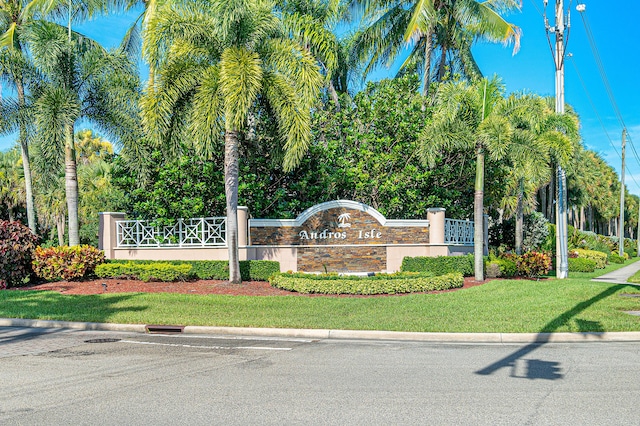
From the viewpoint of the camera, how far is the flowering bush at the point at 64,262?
18734mm

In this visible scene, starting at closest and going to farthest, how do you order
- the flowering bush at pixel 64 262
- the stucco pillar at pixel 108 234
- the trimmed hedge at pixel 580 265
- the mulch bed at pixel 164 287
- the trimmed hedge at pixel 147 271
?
the mulch bed at pixel 164 287 → the trimmed hedge at pixel 147 271 → the flowering bush at pixel 64 262 → the stucco pillar at pixel 108 234 → the trimmed hedge at pixel 580 265

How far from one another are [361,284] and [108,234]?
34.3 ft

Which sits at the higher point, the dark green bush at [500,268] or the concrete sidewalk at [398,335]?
the dark green bush at [500,268]

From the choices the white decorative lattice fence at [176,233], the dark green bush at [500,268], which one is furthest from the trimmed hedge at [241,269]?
the dark green bush at [500,268]

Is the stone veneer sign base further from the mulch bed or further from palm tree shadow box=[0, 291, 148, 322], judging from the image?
palm tree shadow box=[0, 291, 148, 322]

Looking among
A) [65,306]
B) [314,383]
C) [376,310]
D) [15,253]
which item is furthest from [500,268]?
[15,253]

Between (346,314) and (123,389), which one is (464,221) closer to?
(346,314)

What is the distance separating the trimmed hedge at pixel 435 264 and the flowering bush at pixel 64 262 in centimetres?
1082

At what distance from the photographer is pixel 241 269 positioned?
62.8 feet

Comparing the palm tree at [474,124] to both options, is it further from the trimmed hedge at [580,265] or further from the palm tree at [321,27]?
the trimmed hedge at [580,265]

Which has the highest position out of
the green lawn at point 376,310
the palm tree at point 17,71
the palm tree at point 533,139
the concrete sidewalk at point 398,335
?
the palm tree at point 17,71

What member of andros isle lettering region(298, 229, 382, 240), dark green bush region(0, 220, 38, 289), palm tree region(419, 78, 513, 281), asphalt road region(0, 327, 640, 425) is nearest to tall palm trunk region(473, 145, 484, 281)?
palm tree region(419, 78, 513, 281)

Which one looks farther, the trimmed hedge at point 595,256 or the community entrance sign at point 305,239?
the trimmed hedge at point 595,256

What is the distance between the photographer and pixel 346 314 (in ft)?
41.9
